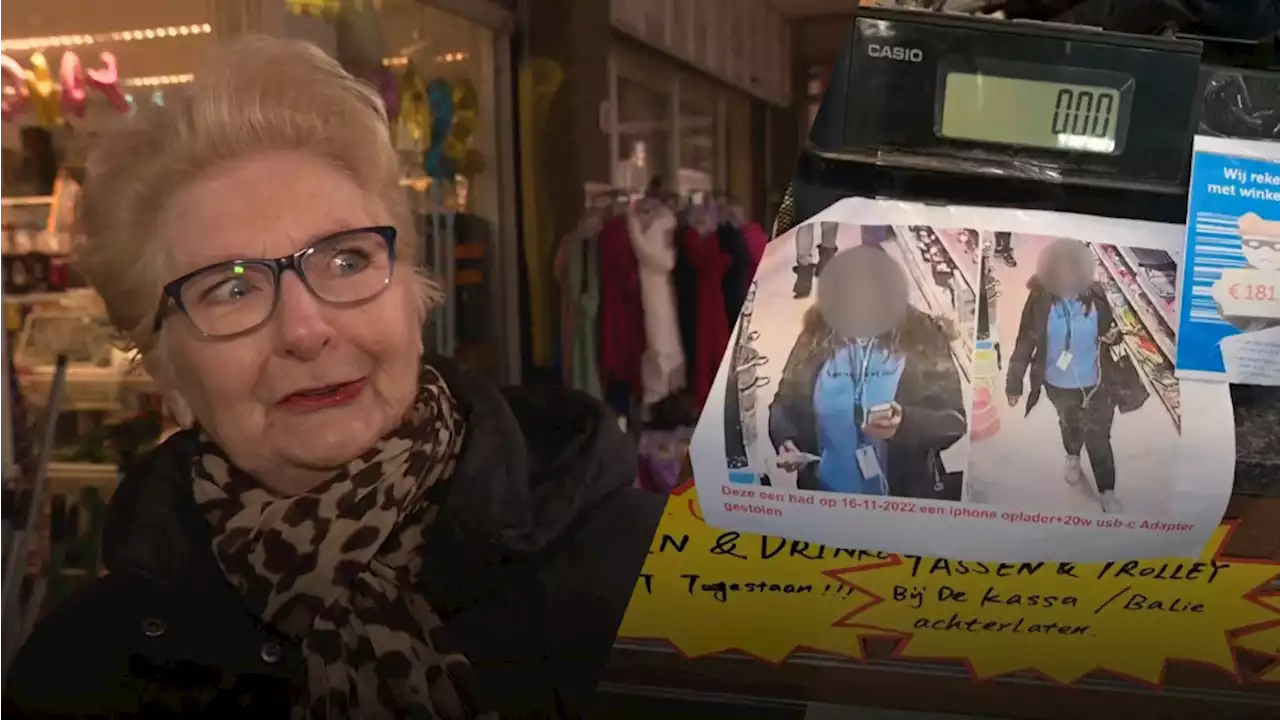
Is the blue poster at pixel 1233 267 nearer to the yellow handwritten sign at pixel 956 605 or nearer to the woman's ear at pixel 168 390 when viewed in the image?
the yellow handwritten sign at pixel 956 605

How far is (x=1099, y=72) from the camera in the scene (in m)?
0.52

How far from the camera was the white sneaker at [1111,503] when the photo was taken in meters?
0.54

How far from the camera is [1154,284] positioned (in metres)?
0.55

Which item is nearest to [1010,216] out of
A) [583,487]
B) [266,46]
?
[583,487]

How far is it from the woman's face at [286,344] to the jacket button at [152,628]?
12 cm

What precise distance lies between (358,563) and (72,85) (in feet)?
1.12

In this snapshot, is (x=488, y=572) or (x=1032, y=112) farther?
(x=488, y=572)

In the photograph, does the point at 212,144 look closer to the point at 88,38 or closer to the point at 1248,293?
the point at 88,38

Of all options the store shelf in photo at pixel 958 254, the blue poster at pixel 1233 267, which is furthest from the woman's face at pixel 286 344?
the blue poster at pixel 1233 267

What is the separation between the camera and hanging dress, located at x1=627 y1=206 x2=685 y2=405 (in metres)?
0.59

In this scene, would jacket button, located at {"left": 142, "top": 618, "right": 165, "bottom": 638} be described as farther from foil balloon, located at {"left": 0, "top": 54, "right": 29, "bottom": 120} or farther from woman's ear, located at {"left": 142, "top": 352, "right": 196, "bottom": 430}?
foil balloon, located at {"left": 0, "top": 54, "right": 29, "bottom": 120}

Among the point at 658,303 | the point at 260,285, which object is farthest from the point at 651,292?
the point at 260,285

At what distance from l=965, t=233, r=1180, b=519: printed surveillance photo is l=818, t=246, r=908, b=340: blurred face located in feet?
0.15

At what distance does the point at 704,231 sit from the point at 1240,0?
0.32 m
